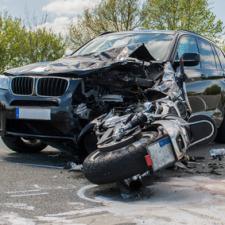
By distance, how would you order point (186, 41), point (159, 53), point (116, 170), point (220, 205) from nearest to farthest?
point (220, 205) < point (116, 170) < point (159, 53) < point (186, 41)

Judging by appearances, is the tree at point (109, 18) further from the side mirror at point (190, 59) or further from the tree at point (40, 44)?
the side mirror at point (190, 59)

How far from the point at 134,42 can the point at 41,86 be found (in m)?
1.78

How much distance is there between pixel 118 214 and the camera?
2424 mm

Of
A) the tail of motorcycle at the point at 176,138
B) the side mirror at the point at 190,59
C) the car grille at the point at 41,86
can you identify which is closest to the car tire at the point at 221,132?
the side mirror at the point at 190,59

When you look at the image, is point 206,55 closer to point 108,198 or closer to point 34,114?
point 34,114

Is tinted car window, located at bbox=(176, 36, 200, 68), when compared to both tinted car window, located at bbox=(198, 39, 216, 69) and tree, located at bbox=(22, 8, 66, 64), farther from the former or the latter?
tree, located at bbox=(22, 8, 66, 64)

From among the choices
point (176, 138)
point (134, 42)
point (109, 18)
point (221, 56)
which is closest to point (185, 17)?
point (109, 18)

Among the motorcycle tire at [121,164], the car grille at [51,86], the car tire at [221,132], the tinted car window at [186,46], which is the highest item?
the tinted car window at [186,46]

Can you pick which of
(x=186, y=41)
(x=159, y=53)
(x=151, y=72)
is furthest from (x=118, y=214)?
(x=186, y=41)

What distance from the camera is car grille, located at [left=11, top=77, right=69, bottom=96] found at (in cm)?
393

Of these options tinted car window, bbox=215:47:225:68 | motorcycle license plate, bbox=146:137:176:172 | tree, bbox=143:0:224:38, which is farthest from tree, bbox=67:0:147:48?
motorcycle license plate, bbox=146:137:176:172

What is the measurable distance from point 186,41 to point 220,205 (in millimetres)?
3420

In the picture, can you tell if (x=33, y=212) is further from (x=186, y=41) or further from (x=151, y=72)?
(x=186, y=41)

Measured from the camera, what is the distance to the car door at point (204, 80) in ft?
16.6
